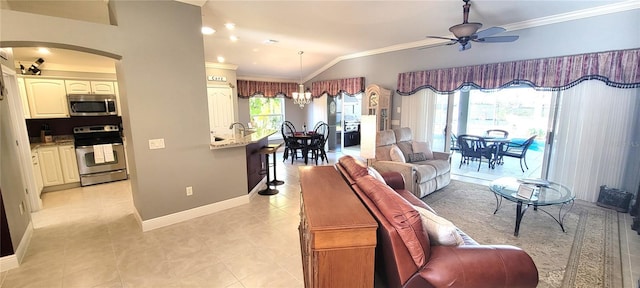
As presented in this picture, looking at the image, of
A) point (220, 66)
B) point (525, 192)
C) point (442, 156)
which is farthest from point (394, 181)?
point (220, 66)

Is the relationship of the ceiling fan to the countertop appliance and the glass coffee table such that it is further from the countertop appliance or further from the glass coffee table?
the countertop appliance

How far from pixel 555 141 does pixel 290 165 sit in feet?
16.4

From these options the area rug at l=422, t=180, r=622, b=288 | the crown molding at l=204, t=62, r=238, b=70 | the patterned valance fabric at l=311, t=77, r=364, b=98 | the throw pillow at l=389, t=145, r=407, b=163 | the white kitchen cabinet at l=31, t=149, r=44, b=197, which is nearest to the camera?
the area rug at l=422, t=180, r=622, b=288

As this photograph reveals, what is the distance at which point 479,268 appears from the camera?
1.39 metres

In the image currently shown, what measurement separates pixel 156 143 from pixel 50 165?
10.1 feet

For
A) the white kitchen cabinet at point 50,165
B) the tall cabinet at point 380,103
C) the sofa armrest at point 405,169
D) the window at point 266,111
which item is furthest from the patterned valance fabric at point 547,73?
the white kitchen cabinet at point 50,165

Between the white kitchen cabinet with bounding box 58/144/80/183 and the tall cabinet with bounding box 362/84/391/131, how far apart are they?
19.3 ft

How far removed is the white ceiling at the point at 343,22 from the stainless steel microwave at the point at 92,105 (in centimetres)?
53

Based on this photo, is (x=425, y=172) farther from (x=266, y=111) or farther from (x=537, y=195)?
(x=266, y=111)

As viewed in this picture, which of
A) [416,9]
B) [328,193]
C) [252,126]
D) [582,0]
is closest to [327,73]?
[252,126]

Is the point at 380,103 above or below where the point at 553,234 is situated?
above

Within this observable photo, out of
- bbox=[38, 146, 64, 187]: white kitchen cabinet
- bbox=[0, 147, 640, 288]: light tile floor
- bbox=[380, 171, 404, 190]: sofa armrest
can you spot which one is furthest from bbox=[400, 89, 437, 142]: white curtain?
bbox=[38, 146, 64, 187]: white kitchen cabinet

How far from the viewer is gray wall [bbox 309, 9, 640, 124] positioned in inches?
130

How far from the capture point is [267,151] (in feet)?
13.5
